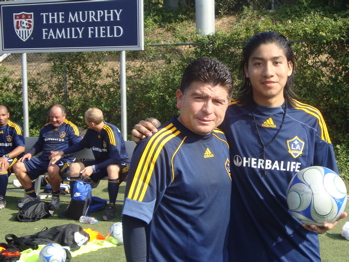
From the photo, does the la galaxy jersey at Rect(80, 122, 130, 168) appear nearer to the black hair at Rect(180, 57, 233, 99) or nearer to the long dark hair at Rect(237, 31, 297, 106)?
the long dark hair at Rect(237, 31, 297, 106)

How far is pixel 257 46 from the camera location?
2.34m

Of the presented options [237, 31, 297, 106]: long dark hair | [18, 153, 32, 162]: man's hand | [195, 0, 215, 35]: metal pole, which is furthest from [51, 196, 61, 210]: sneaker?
[195, 0, 215, 35]: metal pole

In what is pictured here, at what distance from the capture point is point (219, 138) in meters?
2.21

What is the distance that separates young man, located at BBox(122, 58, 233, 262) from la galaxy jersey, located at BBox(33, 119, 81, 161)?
5531 mm

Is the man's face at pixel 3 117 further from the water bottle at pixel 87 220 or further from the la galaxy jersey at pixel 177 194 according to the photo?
the la galaxy jersey at pixel 177 194

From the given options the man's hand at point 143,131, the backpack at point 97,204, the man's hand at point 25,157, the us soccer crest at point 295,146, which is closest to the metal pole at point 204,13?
the man's hand at point 25,157

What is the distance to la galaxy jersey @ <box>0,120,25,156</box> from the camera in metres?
7.41

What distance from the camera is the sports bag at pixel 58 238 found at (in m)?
4.92

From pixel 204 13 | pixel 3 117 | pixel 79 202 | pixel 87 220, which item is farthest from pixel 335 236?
pixel 204 13

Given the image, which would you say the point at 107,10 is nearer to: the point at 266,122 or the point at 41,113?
the point at 41,113

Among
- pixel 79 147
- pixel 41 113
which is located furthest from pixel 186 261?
pixel 41 113

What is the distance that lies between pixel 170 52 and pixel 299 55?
2599 millimetres

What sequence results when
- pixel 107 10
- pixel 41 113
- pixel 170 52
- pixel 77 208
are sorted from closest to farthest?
pixel 77 208 < pixel 107 10 < pixel 170 52 < pixel 41 113

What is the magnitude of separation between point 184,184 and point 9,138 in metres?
6.08
